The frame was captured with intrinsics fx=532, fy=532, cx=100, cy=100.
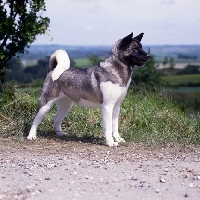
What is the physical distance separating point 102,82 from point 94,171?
1.70 meters

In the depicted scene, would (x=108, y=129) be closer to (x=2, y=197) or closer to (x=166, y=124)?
(x=166, y=124)

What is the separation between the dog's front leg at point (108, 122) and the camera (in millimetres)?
7586

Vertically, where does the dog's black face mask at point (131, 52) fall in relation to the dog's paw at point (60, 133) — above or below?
above

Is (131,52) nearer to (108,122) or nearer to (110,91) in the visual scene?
(110,91)

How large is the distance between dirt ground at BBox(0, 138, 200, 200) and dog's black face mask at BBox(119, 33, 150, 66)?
1.26 m

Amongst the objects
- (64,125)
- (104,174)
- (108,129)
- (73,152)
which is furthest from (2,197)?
(64,125)

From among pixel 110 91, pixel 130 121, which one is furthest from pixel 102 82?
pixel 130 121

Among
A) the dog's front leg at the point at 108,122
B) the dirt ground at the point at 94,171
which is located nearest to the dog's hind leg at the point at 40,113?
the dirt ground at the point at 94,171

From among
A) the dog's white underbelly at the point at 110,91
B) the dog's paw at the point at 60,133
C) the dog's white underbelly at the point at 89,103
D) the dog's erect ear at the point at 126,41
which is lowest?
the dog's paw at the point at 60,133

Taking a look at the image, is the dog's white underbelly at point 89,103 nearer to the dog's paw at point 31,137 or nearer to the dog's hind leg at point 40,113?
the dog's hind leg at point 40,113

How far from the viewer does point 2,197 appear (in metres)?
5.29

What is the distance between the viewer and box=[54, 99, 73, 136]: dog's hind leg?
27.8ft

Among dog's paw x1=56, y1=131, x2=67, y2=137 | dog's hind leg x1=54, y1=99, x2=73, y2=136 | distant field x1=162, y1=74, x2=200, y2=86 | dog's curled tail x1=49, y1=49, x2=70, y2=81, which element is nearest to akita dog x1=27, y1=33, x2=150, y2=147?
dog's curled tail x1=49, y1=49, x2=70, y2=81

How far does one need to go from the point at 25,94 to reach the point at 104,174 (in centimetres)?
457
